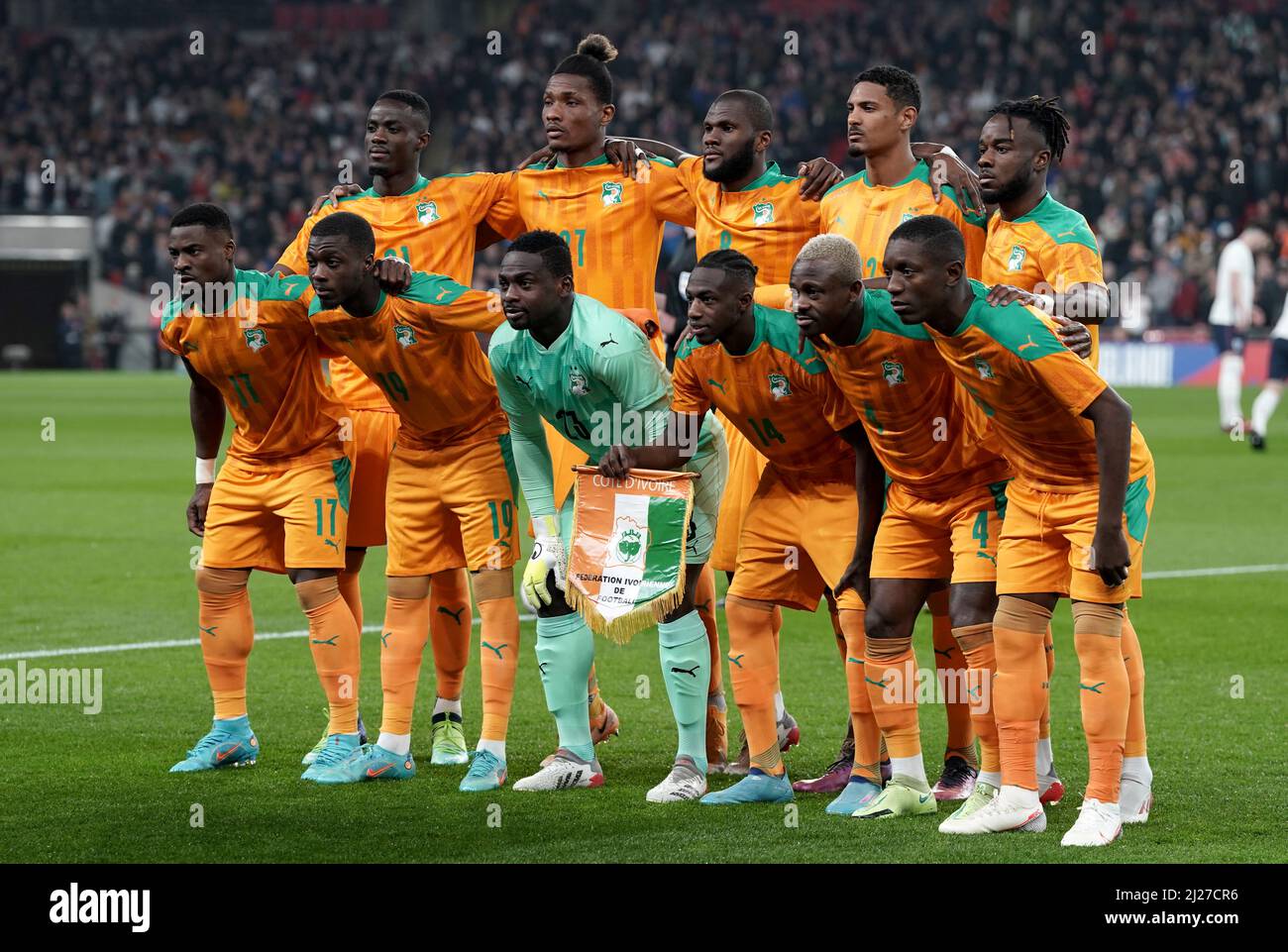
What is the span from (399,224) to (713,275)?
1.75 metres

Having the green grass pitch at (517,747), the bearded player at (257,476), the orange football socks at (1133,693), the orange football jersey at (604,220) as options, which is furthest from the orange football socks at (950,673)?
the bearded player at (257,476)

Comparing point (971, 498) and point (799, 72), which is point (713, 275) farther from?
point (799, 72)

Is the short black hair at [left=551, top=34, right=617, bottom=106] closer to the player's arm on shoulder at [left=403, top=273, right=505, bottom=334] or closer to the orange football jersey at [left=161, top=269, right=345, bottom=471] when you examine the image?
→ the player's arm on shoulder at [left=403, top=273, right=505, bottom=334]

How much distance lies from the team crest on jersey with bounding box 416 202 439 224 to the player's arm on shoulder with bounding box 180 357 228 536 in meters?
1.03

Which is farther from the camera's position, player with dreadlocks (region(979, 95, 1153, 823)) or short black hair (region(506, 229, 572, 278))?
short black hair (region(506, 229, 572, 278))

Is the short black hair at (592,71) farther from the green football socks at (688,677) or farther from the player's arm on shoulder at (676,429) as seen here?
the green football socks at (688,677)

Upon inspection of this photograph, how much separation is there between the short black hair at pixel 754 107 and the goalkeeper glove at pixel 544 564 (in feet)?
5.48

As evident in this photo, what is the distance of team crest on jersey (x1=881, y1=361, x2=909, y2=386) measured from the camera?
5.77 meters

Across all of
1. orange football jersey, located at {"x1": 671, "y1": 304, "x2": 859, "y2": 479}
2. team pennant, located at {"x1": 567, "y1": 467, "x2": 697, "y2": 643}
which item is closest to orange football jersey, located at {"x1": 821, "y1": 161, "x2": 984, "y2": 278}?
orange football jersey, located at {"x1": 671, "y1": 304, "x2": 859, "y2": 479}

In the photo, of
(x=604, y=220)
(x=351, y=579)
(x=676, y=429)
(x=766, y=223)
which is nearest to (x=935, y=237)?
(x=676, y=429)

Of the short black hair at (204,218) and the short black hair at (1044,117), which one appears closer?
the short black hair at (1044,117)

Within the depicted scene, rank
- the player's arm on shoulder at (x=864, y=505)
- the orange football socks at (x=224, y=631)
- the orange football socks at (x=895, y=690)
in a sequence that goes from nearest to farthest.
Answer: the orange football socks at (x=895, y=690)
the player's arm on shoulder at (x=864, y=505)
the orange football socks at (x=224, y=631)

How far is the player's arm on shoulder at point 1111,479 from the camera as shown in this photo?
205 inches

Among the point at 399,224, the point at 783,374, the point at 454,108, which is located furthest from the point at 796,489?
the point at 454,108
